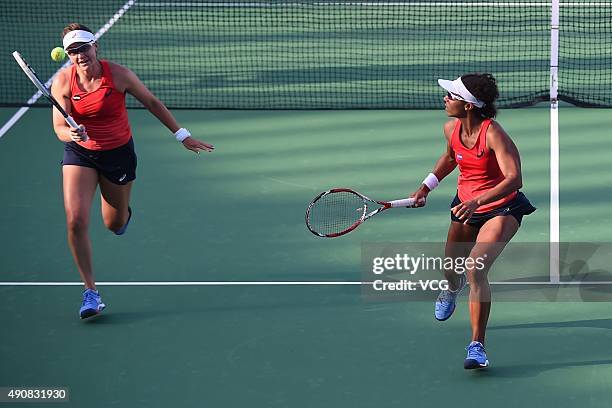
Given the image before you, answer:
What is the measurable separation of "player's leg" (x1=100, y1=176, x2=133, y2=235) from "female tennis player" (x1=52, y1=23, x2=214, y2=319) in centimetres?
8

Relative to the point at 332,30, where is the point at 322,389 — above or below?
below

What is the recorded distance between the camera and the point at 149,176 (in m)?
12.3

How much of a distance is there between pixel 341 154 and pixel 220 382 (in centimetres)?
544

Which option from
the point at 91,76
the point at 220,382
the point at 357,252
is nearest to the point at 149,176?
the point at 357,252

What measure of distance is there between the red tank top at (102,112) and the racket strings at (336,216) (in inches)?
60.1

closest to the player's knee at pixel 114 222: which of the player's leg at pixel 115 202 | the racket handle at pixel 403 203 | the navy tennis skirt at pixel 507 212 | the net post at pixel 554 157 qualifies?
the player's leg at pixel 115 202

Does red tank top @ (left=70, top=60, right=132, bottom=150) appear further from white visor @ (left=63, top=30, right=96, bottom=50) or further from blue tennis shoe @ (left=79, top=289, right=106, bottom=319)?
blue tennis shoe @ (left=79, top=289, right=106, bottom=319)

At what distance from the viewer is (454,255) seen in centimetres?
825

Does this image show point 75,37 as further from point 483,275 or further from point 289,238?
point 483,275

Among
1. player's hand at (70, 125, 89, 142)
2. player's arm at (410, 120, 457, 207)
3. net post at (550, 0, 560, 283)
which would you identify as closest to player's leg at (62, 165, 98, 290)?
player's hand at (70, 125, 89, 142)

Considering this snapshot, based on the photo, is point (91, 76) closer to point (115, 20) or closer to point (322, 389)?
point (322, 389)

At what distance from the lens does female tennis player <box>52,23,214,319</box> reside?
8477 millimetres

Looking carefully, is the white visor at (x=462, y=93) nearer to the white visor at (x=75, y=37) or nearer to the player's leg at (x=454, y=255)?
the player's leg at (x=454, y=255)

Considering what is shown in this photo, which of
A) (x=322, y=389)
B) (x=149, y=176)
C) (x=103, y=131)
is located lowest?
(x=322, y=389)
